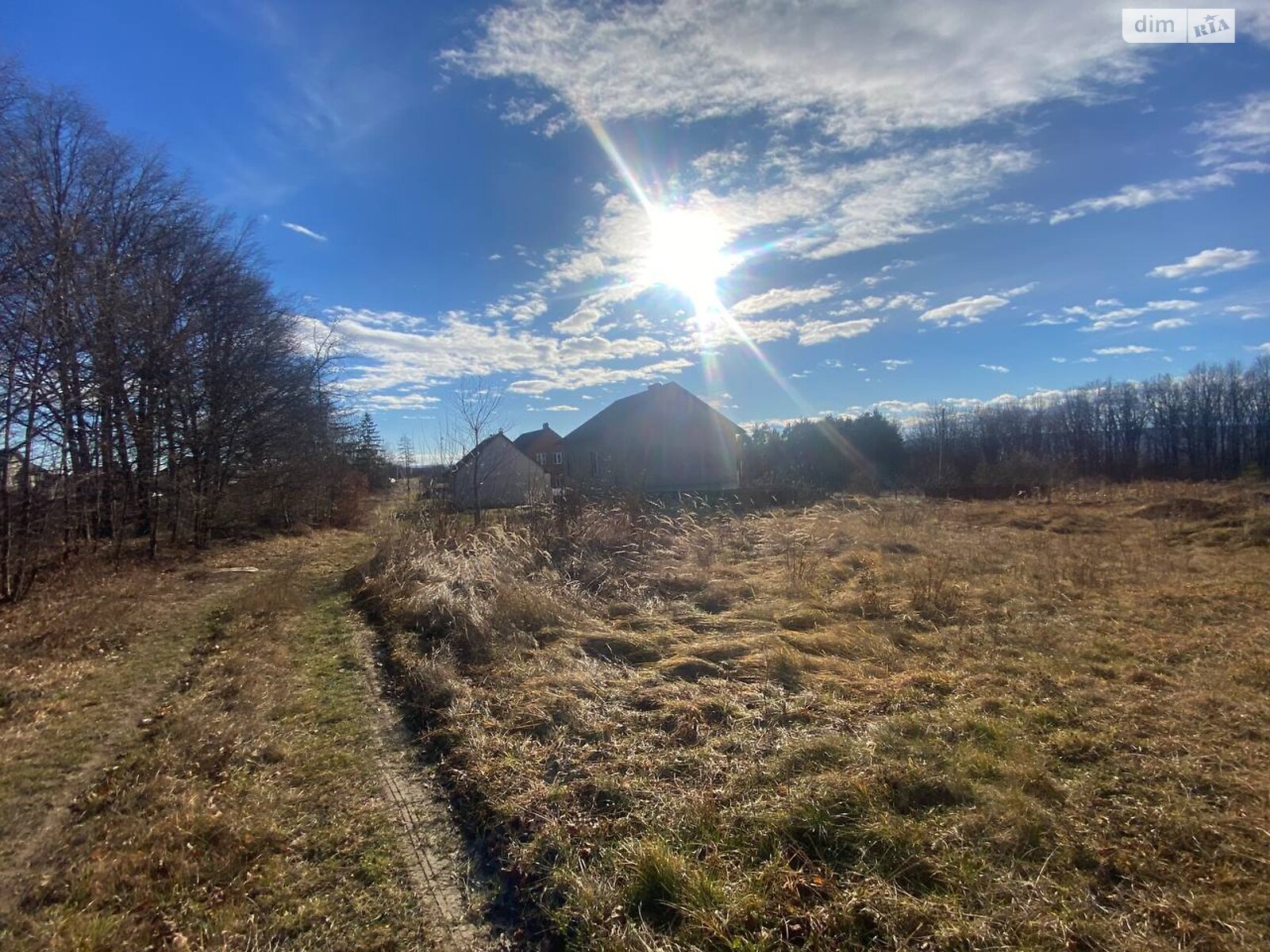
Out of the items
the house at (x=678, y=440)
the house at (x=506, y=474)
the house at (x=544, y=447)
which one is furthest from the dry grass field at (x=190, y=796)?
the house at (x=544, y=447)

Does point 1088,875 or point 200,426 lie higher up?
point 200,426

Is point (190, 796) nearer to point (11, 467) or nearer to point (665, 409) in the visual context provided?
point (11, 467)

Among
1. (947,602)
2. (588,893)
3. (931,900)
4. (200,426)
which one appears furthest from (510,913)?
(200,426)

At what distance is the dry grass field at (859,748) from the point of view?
2.81m

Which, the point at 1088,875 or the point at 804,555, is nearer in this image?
Result: the point at 1088,875

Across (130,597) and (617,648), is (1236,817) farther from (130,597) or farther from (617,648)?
(130,597)

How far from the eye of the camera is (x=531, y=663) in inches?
256

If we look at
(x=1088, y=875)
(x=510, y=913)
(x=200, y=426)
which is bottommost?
(x=510, y=913)

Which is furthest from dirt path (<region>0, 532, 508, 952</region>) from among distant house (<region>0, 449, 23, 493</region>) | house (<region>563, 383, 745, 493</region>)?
house (<region>563, 383, 745, 493</region>)

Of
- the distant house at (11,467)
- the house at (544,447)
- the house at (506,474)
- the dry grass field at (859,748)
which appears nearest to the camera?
the dry grass field at (859,748)

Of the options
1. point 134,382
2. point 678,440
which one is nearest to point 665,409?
point 678,440

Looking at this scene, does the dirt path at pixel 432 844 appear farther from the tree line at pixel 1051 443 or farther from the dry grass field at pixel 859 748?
the tree line at pixel 1051 443

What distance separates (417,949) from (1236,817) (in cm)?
410

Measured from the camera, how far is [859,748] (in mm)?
4102
